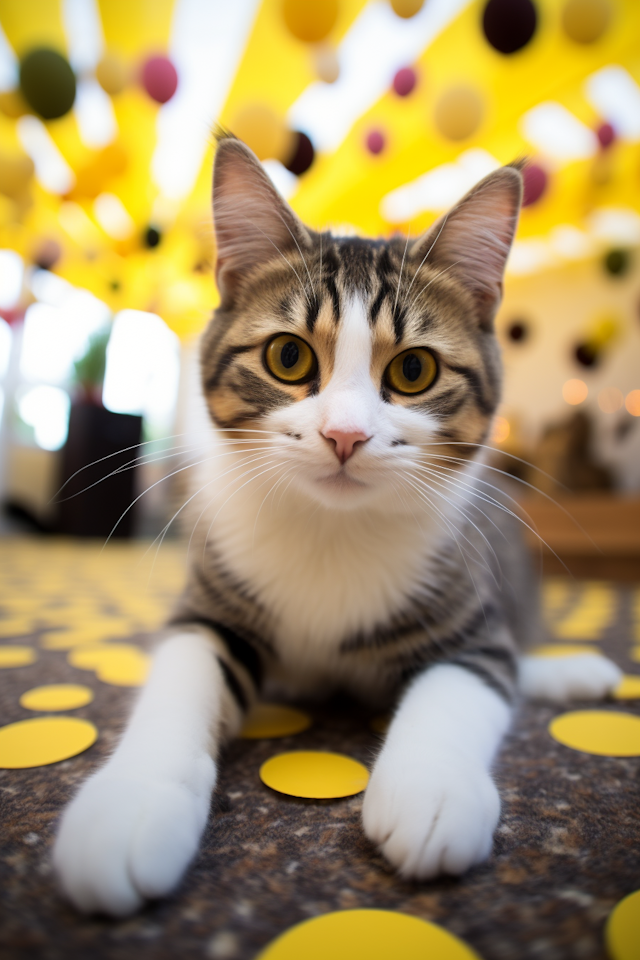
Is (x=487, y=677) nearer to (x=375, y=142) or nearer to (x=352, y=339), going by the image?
(x=352, y=339)

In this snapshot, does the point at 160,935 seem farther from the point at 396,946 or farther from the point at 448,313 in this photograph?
the point at 448,313

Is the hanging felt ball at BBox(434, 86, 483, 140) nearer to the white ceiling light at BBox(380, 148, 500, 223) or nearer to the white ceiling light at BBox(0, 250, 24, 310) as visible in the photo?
the white ceiling light at BBox(380, 148, 500, 223)

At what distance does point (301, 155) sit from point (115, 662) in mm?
1555

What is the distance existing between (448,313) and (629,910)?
68cm

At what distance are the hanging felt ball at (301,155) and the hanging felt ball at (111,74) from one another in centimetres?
53

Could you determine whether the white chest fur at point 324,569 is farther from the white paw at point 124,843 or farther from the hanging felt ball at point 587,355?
the hanging felt ball at point 587,355

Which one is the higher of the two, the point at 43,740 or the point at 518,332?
the point at 518,332

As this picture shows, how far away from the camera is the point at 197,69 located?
7.54 ft

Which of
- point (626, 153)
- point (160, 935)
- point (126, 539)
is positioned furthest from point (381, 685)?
point (126, 539)

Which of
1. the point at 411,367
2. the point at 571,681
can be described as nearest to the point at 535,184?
the point at 411,367

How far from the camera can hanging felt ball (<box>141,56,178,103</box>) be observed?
5.39 ft

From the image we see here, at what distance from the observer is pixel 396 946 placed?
14.6 inches

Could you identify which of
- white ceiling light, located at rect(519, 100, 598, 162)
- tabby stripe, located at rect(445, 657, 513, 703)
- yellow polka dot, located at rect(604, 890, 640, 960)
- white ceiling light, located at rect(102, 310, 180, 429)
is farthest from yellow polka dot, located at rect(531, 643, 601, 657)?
white ceiling light, located at rect(102, 310, 180, 429)

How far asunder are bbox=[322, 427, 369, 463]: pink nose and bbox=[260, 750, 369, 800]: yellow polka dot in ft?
1.14
